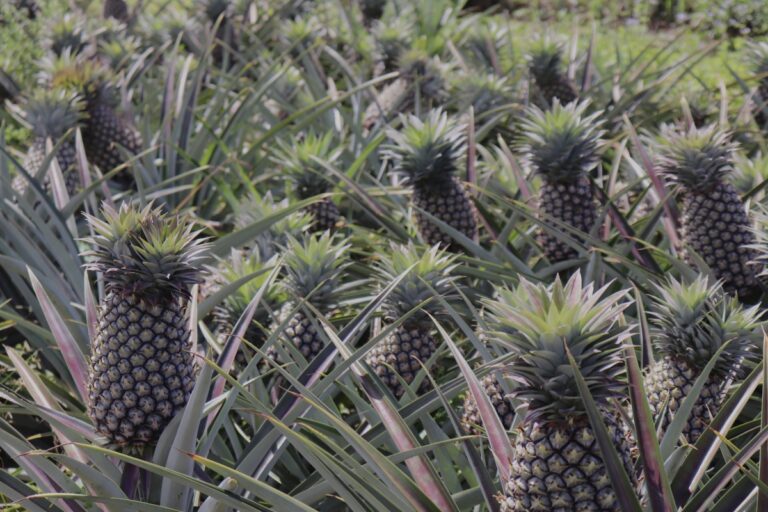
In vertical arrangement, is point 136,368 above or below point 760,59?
below

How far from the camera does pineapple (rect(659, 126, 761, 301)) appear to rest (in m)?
2.46

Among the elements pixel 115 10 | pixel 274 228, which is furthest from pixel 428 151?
pixel 115 10

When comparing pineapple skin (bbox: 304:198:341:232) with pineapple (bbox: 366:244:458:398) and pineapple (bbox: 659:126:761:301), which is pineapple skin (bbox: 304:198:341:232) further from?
pineapple (bbox: 659:126:761:301)

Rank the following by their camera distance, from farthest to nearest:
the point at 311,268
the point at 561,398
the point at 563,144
A: the point at 563,144, the point at 311,268, the point at 561,398

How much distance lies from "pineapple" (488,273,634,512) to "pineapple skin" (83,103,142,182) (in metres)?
2.59

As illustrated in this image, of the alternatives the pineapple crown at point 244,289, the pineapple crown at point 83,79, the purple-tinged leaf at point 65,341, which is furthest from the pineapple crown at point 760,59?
the purple-tinged leaf at point 65,341

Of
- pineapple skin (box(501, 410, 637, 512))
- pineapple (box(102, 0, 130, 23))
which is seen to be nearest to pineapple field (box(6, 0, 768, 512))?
pineapple skin (box(501, 410, 637, 512))

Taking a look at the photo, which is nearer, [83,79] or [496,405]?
[496,405]

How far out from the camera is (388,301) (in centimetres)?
218

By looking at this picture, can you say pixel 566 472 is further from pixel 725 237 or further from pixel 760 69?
pixel 760 69

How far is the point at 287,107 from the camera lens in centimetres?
383

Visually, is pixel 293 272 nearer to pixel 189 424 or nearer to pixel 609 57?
pixel 189 424

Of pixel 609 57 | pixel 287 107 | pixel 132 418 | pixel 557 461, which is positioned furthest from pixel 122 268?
pixel 609 57

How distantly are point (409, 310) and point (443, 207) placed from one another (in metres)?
0.70
